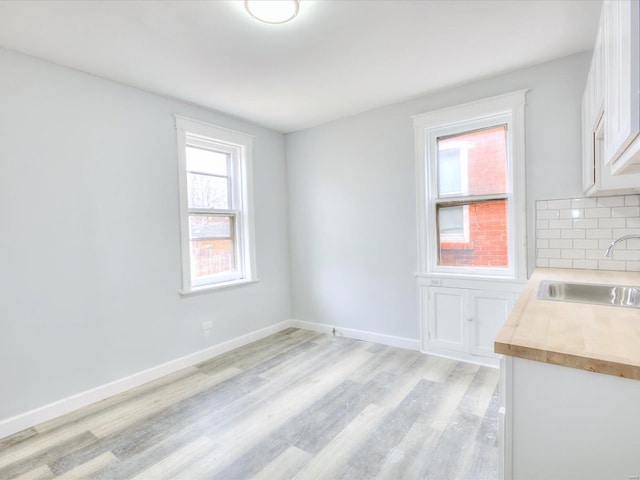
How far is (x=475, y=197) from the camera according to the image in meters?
3.03

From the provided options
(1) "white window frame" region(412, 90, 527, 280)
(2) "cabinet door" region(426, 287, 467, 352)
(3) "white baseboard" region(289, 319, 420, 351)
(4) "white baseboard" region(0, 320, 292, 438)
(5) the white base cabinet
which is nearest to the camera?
(5) the white base cabinet

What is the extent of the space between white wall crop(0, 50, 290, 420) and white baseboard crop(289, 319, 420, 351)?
1.26 m

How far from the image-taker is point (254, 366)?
311 centimetres

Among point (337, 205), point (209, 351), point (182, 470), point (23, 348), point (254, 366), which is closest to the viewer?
point (182, 470)

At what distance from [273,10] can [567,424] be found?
90.4 inches

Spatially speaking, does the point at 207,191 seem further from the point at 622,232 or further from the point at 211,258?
the point at 622,232

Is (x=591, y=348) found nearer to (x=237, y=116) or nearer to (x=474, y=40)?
(x=474, y=40)

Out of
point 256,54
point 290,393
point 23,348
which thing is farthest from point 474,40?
point 23,348

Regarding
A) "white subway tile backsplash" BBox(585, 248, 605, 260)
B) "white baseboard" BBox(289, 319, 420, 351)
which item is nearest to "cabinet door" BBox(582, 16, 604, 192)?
"white subway tile backsplash" BBox(585, 248, 605, 260)

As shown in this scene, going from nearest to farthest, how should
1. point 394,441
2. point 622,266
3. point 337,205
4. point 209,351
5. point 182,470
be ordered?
point 182,470
point 394,441
point 622,266
point 209,351
point 337,205

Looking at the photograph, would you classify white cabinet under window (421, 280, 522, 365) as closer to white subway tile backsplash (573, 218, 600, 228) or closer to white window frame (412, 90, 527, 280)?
white window frame (412, 90, 527, 280)

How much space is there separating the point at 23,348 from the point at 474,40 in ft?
12.4

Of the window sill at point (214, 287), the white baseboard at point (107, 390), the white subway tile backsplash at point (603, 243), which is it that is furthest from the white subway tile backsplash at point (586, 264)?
the white baseboard at point (107, 390)

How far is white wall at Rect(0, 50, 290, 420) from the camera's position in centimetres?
→ 219
